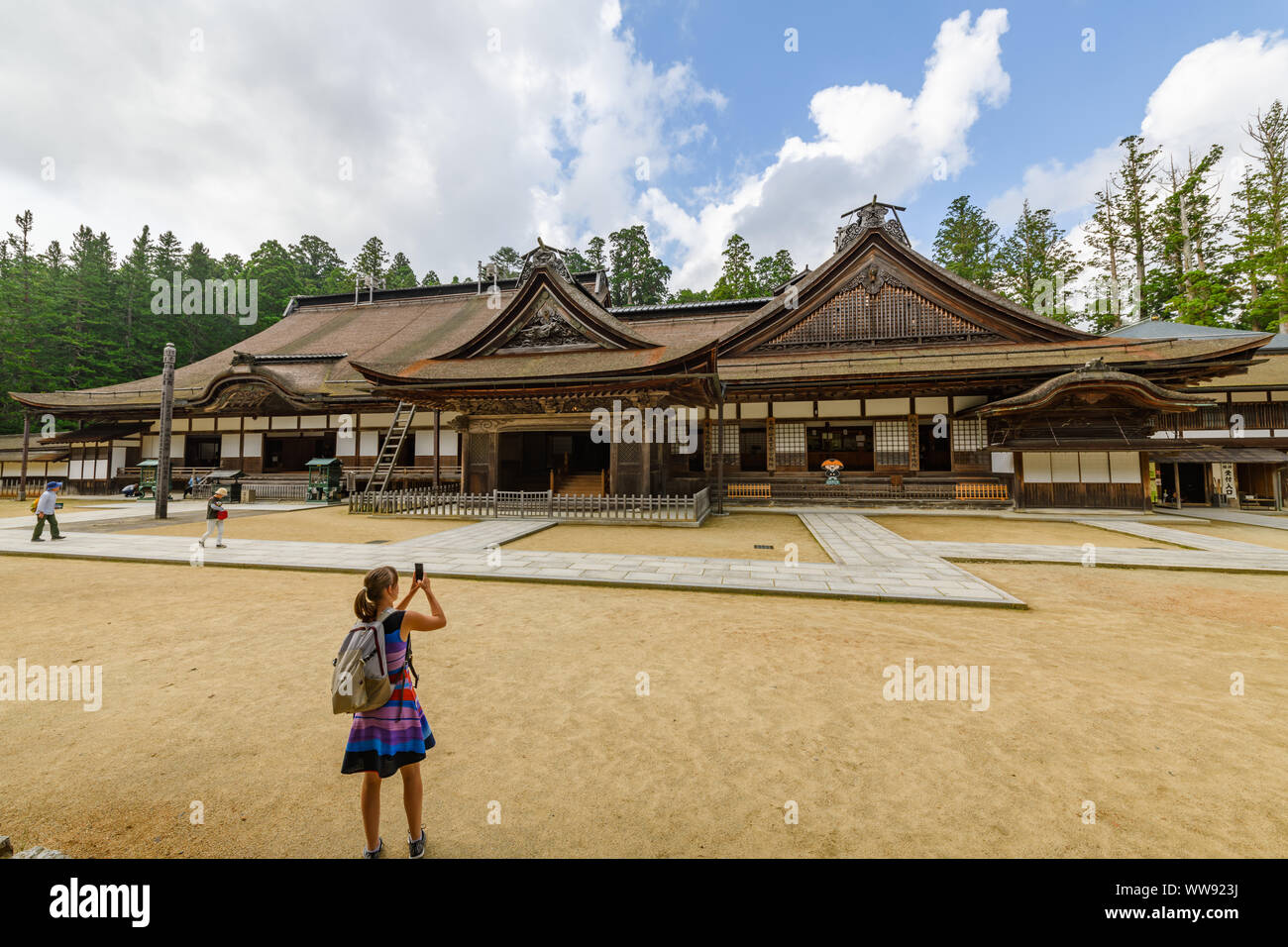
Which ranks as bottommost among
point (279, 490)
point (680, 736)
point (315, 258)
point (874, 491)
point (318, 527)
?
point (680, 736)

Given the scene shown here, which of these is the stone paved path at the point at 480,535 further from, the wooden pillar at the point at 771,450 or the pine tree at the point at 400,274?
the pine tree at the point at 400,274

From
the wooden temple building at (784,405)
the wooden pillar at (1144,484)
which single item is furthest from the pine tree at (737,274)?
the wooden pillar at (1144,484)

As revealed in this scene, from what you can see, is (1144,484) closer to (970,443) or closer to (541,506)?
(970,443)

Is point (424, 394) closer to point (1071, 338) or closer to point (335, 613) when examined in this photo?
point (335, 613)

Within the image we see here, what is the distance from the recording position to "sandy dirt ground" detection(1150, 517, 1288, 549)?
11.0m

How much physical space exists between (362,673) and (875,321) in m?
22.2

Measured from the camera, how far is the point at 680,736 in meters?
3.29

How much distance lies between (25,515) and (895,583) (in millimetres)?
24894

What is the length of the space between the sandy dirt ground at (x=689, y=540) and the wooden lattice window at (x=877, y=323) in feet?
32.4

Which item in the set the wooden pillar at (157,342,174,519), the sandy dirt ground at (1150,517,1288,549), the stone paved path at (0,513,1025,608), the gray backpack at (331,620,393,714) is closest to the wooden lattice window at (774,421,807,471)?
the stone paved path at (0,513,1025,608)

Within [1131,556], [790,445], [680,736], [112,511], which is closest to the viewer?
[680,736]

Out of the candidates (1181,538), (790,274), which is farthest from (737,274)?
(1181,538)

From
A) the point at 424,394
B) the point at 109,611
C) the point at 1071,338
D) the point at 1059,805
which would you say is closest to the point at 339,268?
the point at 424,394

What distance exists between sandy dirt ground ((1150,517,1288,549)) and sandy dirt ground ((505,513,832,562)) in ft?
31.6
